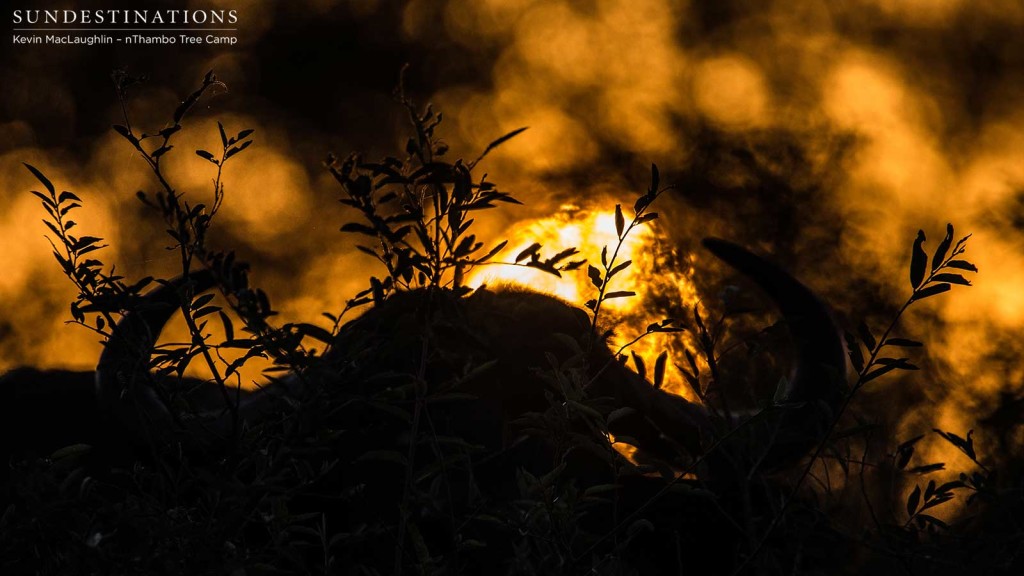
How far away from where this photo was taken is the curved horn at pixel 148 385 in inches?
55.4

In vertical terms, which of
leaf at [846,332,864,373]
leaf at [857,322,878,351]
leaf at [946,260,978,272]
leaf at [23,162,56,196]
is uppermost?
leaf at [23,162,56,196]

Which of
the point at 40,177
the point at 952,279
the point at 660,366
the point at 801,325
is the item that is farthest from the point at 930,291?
the point at 801,325

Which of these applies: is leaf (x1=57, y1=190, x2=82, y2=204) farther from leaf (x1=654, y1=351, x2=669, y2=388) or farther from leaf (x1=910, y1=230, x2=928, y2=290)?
leaf (x1=910, y1=230, x2=928, y2=290)

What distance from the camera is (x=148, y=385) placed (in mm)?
1494

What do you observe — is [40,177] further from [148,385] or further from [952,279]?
[952,279]

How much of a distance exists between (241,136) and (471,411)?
2041 millimetres

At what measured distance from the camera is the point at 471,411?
11.4 ft

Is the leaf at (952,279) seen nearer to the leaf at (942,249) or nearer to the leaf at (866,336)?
the leaf at (942,249)

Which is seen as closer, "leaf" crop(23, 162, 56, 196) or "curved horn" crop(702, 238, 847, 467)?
"leaf" crop(23, 162, 56, 196)

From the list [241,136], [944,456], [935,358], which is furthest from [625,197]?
[241,136]

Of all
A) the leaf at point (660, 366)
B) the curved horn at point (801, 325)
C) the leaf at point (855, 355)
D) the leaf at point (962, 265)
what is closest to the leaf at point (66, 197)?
the leaf at point (660, 366)

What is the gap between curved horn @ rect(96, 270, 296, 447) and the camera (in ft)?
4.62

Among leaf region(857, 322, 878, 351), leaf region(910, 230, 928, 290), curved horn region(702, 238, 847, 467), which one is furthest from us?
curved horn region(702, 238, 847, 467)

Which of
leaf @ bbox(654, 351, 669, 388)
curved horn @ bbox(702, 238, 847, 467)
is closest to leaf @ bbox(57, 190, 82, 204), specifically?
leaf @ bbox(654, 351, 669, 388)
